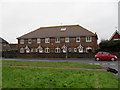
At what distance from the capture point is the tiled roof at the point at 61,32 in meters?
36.5

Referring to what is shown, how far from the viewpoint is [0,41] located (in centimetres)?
6034

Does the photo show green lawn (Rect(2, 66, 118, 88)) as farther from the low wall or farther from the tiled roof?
the tiled roof

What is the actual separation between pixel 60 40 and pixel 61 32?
313 cm

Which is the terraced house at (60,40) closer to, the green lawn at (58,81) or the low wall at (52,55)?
the low wall at (52,55)

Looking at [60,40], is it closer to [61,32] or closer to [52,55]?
[61,32]

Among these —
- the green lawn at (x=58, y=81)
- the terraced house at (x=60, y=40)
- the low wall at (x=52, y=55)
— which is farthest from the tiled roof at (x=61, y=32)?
the green lawn at (x=58, y=81)

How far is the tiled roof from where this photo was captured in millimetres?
36531

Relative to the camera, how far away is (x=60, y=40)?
37406mm

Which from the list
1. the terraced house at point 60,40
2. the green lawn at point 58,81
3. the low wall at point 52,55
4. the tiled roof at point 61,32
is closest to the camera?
the green lawn at point 58,81

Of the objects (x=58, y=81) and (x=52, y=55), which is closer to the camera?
(x=58, y=81)

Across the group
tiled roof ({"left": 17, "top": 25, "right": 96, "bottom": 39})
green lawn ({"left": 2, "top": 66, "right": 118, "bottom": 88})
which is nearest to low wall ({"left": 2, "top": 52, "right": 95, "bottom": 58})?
tiled roof ({"left": 17, "top": 25, "right": 96, "bottom": 39})

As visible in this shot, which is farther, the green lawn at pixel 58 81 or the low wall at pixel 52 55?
the low wall at pixel 52 55

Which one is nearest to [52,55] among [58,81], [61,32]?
[61,32]

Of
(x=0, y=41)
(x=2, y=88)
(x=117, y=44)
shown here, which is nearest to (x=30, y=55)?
(x=117, y=44)
